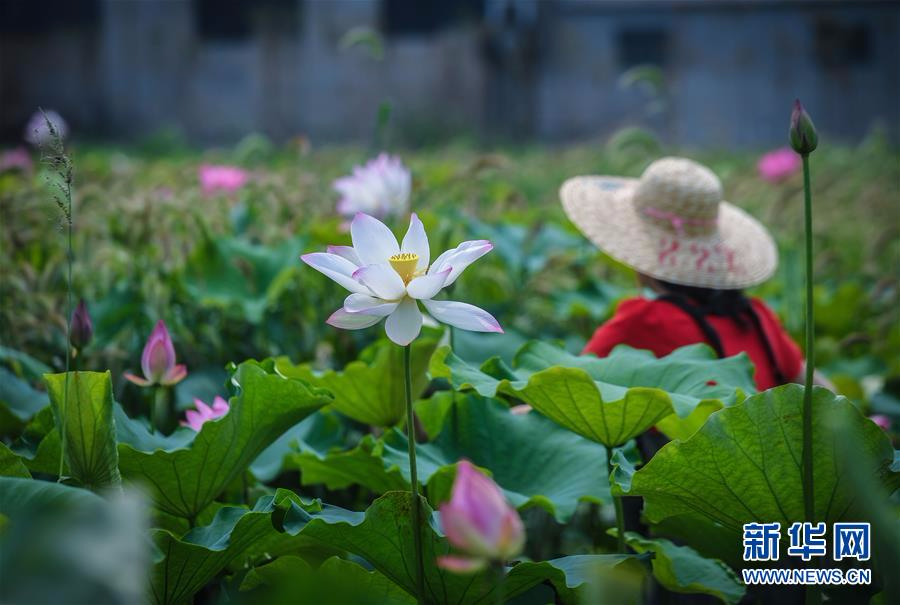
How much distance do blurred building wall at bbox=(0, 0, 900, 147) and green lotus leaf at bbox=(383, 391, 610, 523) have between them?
12.0 m

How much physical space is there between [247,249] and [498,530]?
1798 mm

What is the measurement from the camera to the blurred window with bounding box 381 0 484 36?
14.8 metres

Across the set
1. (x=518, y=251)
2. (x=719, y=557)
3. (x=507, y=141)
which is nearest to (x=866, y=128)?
(x=507, y=141)

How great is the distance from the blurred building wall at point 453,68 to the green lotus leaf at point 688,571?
12.1m

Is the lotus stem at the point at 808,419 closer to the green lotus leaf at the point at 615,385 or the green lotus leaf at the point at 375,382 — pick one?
the green lotus leaf at the point at 615,385

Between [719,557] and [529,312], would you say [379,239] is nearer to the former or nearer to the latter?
[719,557]

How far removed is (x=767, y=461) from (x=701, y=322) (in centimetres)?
67

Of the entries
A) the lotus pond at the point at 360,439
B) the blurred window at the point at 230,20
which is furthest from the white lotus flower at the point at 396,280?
the blurred window at the point at 230,20

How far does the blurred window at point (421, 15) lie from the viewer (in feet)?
48.4

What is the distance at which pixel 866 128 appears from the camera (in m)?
16.5

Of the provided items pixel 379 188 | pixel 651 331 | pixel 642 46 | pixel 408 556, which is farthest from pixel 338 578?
pixel 642 46

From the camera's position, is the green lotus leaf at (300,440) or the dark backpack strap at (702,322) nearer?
the green lotus leaf at (300,440)

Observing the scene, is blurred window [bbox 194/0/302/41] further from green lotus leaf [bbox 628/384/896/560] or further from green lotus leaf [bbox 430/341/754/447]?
green lotus leaf [bbox 628/384/896/560]

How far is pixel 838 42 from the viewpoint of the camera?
53.5 ft
